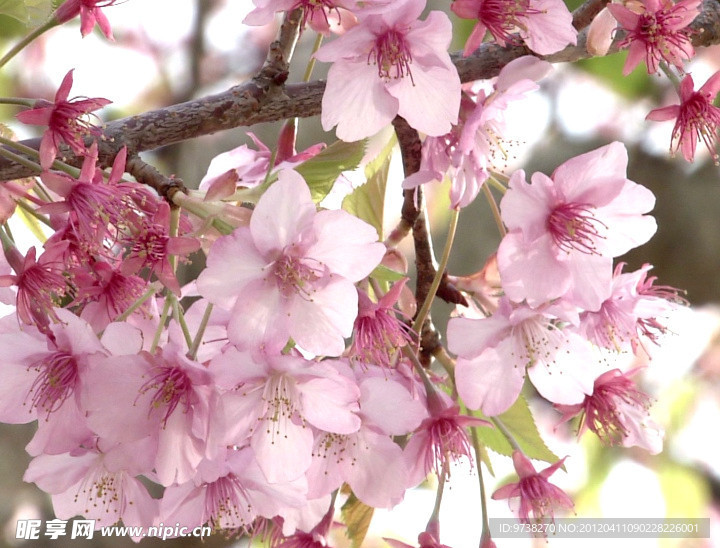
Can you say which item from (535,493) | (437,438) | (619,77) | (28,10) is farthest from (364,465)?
(619,77)

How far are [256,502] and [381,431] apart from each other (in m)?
0.14

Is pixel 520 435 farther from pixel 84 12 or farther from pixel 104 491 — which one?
pixel 84 12

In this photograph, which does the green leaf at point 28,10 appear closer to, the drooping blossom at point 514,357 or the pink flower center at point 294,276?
the pink flower center at point 294,276

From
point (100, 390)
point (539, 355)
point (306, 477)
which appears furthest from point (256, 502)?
point (539, 355)

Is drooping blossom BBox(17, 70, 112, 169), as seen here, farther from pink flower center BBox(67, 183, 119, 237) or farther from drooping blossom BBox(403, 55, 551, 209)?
drooping blossom BBox(403, 55, 551, 209)

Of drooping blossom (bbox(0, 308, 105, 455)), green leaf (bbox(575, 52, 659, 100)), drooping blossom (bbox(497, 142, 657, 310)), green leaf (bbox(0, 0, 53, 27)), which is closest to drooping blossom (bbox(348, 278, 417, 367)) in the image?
drooping blossom (bbox(497, 142, 657, 310))

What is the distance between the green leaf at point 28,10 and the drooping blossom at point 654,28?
1.76ft

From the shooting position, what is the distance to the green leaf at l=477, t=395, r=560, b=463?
0.90 m

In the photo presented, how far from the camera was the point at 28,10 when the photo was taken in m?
0.81

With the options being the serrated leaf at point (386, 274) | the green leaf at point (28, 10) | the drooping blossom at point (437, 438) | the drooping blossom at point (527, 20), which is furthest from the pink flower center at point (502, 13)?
the green leaf at point (28, 10)

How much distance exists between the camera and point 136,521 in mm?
821

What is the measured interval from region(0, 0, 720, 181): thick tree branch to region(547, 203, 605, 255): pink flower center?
0.47 feet

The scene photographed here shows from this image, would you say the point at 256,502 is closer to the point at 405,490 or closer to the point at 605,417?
the point at 405,490

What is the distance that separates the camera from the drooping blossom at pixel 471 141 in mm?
723
